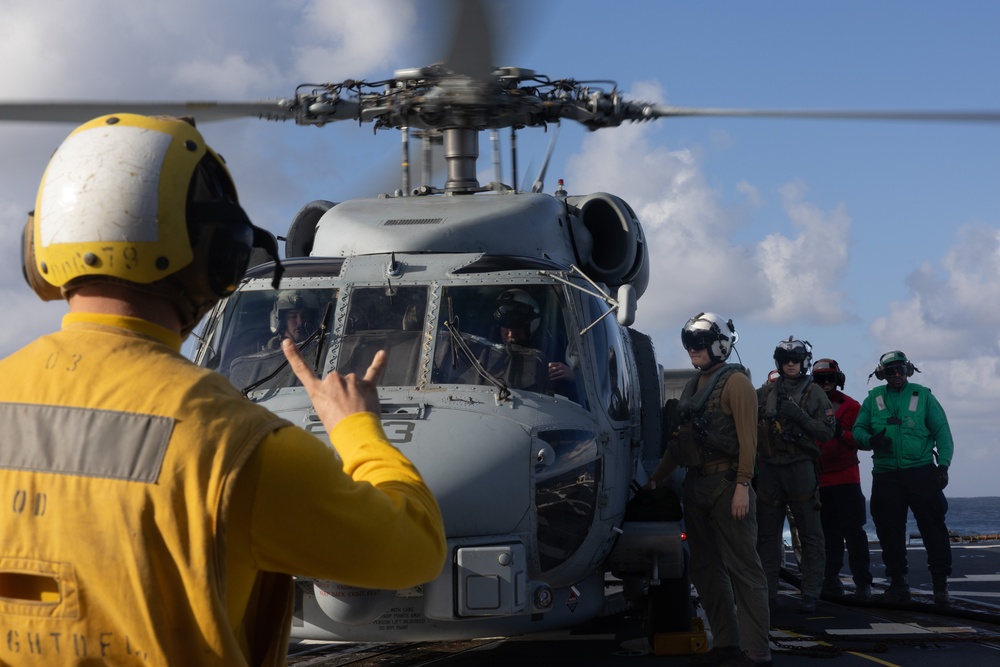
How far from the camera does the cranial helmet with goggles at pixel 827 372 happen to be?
11.5 metres

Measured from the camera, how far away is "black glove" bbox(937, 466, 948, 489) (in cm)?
994

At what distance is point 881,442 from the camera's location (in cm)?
1016

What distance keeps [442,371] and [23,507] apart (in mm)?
4504

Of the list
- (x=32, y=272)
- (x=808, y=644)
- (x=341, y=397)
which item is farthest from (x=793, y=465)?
(x=32, y=272)

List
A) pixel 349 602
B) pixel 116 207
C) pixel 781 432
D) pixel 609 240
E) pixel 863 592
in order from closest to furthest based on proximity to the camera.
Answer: pixel 116 207
pixel 349 602
pixel 609 240
pixel 781 432
pixel 863 592

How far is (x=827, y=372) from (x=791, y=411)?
7.10 ft

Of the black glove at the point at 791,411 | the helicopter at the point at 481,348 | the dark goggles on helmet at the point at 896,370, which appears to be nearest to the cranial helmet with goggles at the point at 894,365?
the dark goggles on helmet at the point at 896,370

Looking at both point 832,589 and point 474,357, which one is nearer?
point 474,357

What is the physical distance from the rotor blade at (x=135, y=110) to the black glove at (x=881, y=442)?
555cm

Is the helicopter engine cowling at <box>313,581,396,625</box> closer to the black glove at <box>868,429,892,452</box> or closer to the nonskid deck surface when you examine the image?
the nonskid deck surface

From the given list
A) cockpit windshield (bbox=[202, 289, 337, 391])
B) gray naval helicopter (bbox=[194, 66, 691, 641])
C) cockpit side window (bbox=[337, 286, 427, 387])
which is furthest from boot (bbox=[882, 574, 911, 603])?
cockpit windshield (bbox=[202, 289, 337, 391])

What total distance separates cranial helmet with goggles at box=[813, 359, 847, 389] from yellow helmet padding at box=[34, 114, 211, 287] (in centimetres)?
1021

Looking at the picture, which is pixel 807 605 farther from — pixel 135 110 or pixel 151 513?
pixel 151 513

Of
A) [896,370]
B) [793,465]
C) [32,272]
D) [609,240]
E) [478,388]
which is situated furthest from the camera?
[896,370]
